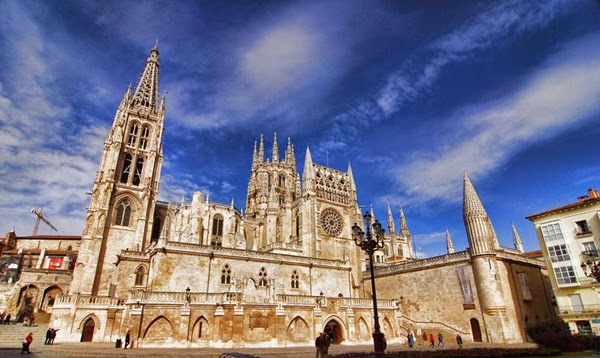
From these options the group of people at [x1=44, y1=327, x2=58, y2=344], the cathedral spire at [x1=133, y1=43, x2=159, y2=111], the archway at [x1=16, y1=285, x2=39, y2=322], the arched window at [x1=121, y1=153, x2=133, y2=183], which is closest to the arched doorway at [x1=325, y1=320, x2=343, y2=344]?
the group of people at [x1=44, y1=327, x2=58, y2=344]

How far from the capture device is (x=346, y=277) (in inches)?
1325

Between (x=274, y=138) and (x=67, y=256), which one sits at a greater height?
(x=274, y=138)

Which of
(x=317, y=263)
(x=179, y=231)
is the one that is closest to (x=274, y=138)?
(x=179, y=231)

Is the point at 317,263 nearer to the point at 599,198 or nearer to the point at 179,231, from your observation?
the point at 179,231

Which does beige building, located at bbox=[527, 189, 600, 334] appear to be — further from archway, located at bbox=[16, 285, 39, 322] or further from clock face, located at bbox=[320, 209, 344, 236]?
archway, located at bbox=[16, 285, 39, 322]

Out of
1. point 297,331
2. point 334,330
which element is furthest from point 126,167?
point 334,330

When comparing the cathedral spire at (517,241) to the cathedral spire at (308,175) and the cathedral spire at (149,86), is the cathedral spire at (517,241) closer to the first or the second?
the cathedral spire at (308,175)

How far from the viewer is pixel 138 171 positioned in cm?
4178

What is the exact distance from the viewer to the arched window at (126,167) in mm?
40475

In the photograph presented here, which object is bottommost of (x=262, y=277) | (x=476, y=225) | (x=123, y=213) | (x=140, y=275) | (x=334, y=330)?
(x=334, y=330)

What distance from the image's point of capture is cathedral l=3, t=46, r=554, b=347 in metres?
21.4

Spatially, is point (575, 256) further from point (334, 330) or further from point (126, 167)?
point (126, 167)

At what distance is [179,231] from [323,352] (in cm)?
3277

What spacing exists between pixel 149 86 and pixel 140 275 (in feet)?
101
